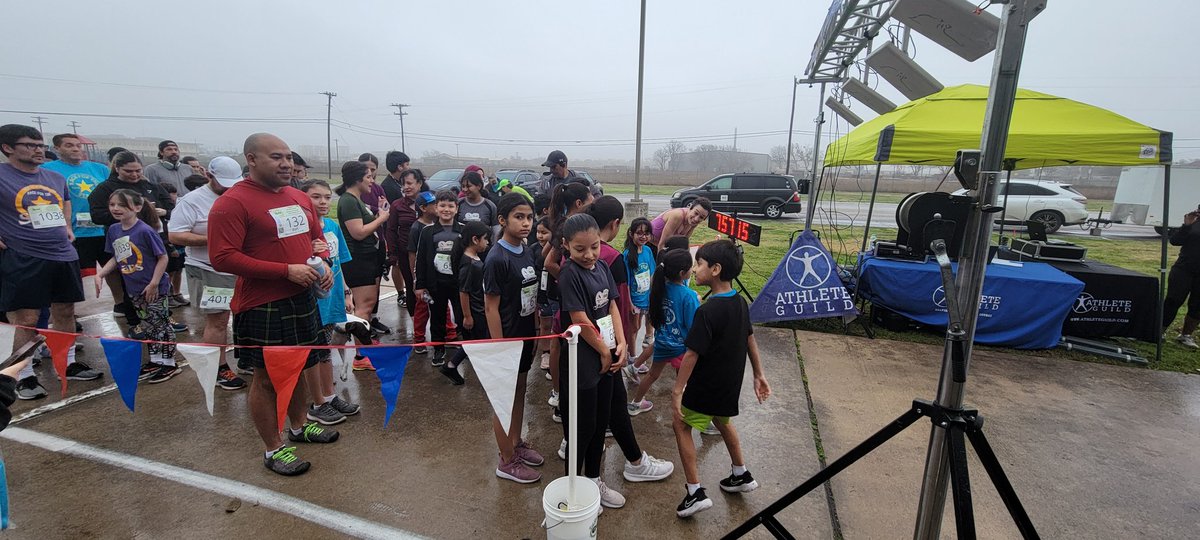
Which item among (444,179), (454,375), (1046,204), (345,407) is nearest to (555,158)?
(454,375)

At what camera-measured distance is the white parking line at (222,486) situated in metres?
2.44

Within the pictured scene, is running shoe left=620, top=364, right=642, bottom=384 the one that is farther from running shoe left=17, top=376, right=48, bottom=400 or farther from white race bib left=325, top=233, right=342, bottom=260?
running shoe left=17, top=376, right=48, bottom=400

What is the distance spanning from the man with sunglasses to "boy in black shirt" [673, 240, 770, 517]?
4.51 m

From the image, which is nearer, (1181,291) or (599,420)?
(599,420)

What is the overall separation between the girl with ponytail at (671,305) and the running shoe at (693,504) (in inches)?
31.4

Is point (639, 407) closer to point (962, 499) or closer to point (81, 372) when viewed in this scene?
point (962, 499)

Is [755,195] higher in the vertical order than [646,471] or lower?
higher

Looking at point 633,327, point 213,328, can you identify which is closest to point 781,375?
point 633,327

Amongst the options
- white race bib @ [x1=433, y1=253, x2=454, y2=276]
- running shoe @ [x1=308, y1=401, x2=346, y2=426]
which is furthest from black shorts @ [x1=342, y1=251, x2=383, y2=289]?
running shoe @ [x1=308, y1=401, x2=346, y2=426]

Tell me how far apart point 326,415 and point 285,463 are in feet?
1.88

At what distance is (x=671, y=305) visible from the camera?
10.4 ft

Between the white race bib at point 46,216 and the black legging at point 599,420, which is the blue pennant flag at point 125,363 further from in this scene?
the black legging at point 599,420

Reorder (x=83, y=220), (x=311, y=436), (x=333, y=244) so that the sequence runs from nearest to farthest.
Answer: (x=311, y=436) < (x=333, y=244) < (x=83, y=220)

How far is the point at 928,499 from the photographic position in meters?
1.80
